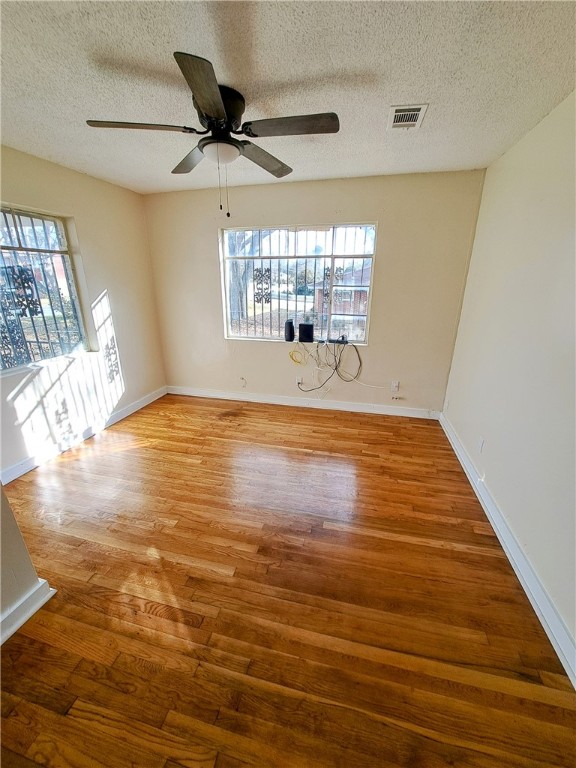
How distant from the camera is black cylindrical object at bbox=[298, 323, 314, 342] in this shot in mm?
3391

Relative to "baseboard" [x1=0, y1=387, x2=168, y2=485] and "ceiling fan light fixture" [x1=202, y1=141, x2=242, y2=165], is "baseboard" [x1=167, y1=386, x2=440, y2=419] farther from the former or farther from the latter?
"ceiling fan light fixture" [x1=202, y1=141, x2=242, y2=165]

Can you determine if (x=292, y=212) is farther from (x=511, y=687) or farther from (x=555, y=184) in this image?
(x=511, y=687)

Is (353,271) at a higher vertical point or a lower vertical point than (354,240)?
lower

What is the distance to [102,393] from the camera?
3281 millimetres

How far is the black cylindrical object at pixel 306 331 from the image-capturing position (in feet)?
11.1

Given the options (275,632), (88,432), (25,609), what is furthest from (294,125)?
(88,432)

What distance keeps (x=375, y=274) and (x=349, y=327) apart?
65cm

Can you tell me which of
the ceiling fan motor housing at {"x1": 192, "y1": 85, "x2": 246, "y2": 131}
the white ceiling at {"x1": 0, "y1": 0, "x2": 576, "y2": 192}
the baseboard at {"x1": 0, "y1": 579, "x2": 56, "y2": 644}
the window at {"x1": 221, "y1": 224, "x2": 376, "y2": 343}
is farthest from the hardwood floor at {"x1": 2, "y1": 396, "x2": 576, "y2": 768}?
the white ceiling at {"x1": 0, "y1": 0, "x2": 576, "y2": 192}

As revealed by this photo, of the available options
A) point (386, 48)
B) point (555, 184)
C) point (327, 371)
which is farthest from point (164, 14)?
point (327, 371)

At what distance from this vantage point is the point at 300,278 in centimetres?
341

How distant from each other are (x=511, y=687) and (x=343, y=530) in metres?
0.96

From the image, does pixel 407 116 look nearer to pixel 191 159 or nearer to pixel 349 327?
pixel 191 159

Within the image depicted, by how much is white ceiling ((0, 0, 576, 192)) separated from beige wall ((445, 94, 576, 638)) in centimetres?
36

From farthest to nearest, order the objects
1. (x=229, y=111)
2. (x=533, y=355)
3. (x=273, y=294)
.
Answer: (x=273, y=294) < (x=533, y=355) < (x=229, y=111)
